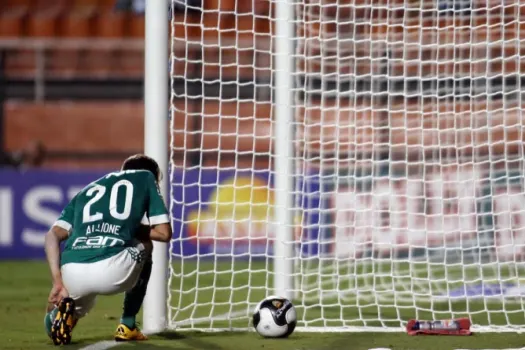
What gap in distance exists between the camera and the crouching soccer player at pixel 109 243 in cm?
587

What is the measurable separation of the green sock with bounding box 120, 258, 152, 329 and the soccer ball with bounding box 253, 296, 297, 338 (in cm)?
68

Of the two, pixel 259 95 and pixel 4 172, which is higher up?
pixel 259 95

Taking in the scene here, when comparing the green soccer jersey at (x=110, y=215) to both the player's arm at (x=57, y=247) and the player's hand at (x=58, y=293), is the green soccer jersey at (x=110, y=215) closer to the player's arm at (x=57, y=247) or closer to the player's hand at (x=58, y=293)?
the player's arm at (x=57, y=247)

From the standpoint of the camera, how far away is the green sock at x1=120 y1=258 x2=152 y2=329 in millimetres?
6098

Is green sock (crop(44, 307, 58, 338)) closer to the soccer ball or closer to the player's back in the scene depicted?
the player's back

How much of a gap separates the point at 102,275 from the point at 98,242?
0.57 feet

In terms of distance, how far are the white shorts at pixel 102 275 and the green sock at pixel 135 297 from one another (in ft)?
0.37

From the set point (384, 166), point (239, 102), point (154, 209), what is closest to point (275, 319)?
point (154, 209)

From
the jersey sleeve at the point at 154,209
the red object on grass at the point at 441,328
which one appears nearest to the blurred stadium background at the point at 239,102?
the red object on grass at the point at 441,328

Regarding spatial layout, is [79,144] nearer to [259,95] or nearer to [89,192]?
[259,95]

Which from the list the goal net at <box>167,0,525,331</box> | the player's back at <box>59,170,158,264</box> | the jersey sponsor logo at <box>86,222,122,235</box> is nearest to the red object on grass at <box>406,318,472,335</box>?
the goal net at <box>167,0,525,331</box>

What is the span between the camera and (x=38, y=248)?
516 inches

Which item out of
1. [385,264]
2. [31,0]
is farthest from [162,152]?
[31,0]

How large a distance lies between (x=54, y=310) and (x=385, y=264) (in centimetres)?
436
